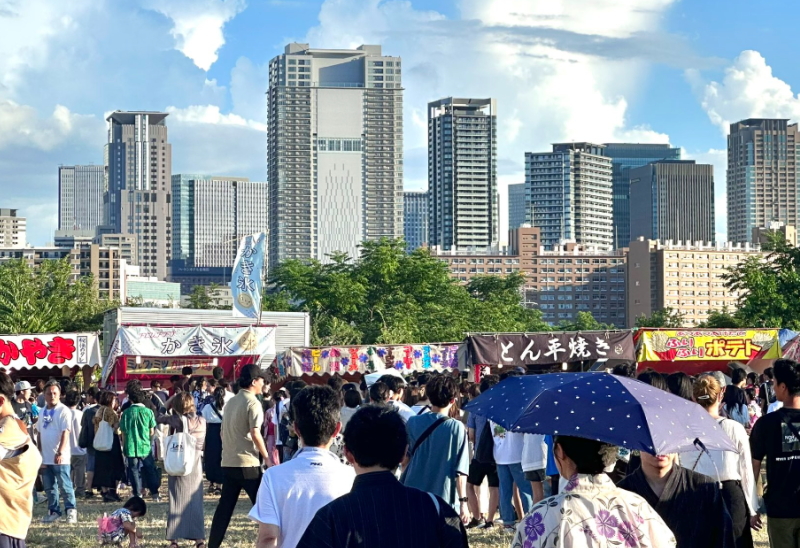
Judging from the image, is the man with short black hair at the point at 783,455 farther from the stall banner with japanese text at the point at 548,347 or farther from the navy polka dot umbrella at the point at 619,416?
the stall banner with japanese text at the point at 548,347

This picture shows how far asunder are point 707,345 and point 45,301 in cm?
4278

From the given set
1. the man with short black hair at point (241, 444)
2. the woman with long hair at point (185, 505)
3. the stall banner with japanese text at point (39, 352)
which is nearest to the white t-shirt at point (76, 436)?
the woman with long hair at point (185, 505)

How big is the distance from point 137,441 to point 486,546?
18.2 feet

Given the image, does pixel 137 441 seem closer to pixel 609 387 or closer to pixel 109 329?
pixel 609 387

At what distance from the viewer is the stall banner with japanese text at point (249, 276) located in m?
29.4

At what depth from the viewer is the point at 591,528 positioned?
3.98 meters

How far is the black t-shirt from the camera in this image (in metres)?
6.67

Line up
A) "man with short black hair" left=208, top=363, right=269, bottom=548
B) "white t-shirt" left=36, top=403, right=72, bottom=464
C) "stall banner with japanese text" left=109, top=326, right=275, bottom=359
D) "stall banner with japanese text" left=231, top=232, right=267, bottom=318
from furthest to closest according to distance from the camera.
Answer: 1. "stall banner with japanese text" left=231, top=232, right=267, bottom=318
2. "stall banner with japanese text" left=109, top=326, right=275, bottom=359
3. "white t-shirt" left=36, top=403, right=72, bottom=464
4. "man with short black hair" left=208, top=363, right=269, bottom=548

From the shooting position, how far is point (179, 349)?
85.8 ft

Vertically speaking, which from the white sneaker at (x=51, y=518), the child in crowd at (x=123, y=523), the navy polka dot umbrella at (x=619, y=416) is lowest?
the white sneaker at (x=51, y=518)

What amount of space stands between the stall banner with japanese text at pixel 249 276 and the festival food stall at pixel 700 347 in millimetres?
10259

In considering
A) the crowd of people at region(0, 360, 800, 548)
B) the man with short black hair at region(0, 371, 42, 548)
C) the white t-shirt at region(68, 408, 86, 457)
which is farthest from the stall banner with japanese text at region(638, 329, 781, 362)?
the man with short black hair at region(0, 371, 42, 548)

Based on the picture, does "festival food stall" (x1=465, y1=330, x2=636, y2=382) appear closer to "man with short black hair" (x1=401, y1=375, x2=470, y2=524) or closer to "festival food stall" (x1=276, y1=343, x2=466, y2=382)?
"festival food stall" (x1=276, y1=343, x2=466, y2=382)

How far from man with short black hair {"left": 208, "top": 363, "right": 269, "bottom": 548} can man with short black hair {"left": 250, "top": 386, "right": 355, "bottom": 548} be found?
14.3 ft
